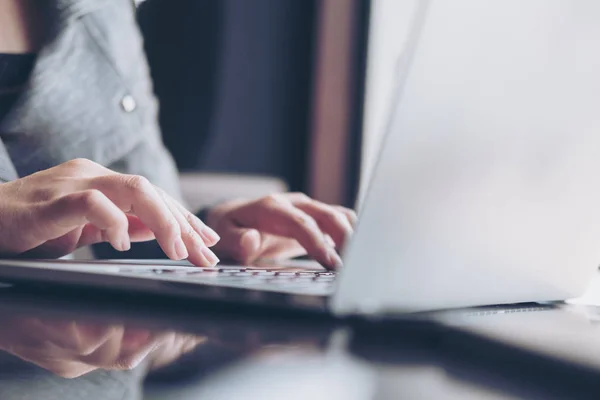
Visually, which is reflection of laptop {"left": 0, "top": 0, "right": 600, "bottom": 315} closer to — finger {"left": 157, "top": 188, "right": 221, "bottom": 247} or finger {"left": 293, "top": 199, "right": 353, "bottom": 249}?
finger {"left": 157, "top": 188, "right": 221, "bottom": 247}

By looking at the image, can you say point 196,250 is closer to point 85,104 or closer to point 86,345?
point 86,345

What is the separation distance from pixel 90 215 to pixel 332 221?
30 centimetres

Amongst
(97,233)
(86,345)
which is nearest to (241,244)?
(97,233)

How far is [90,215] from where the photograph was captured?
0.45 metres

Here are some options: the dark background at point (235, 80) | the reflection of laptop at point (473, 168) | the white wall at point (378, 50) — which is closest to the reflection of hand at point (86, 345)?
the reflection of laptop at point (473, 168)

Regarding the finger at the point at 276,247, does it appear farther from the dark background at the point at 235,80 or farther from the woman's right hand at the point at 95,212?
the dark background at the point at 235,80

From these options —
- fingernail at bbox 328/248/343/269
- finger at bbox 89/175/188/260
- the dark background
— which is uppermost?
finger at bbox 89/175/188/260

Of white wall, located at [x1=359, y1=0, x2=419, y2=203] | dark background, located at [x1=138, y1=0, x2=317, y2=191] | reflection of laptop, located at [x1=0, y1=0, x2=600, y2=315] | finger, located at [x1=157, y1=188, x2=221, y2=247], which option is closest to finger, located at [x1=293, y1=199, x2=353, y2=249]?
finger, located at [x1=157, y1=188, x2=221, y2=247]

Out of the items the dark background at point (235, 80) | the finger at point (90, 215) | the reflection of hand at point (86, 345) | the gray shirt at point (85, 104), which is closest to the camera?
the reflection of hand at point (86, 345)

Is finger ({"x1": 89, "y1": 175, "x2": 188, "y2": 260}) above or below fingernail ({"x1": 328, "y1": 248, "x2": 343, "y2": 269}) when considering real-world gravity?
above

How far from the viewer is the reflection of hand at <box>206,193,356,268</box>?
637mm

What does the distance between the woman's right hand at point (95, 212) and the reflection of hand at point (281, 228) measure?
0.47ft

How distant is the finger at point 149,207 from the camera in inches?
17.8

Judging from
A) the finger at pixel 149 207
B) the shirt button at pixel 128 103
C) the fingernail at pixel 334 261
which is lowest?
the fingernail at pixel 334 261
